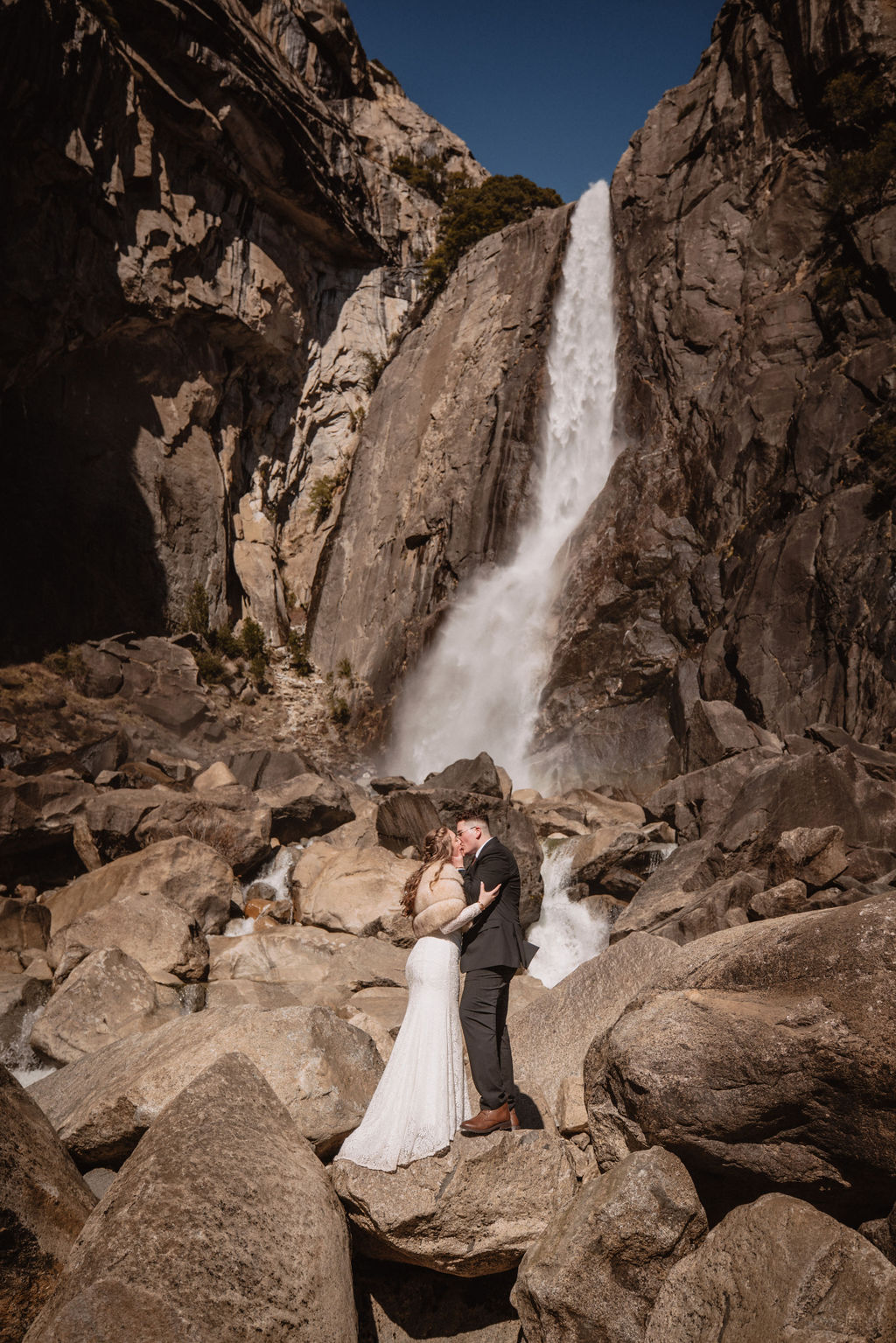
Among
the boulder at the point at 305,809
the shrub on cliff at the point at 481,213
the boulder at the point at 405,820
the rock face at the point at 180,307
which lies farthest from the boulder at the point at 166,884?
the shrub on cliff at the point at 481,213

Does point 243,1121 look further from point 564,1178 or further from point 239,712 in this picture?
point 239,712

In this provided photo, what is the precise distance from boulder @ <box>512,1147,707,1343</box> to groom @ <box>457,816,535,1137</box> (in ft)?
2.54

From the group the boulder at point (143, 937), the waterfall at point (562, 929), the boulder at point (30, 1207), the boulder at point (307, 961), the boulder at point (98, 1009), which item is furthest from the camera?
the waterfall at point (562, 929)

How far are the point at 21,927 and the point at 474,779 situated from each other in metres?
9.14

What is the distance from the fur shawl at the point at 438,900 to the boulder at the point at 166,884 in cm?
890

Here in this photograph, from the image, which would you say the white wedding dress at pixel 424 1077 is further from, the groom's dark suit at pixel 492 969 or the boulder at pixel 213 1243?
the boulder at pixel 213 1243

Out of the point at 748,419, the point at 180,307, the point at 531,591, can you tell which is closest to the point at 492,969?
the point at 748,419

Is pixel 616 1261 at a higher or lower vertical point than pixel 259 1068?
higher

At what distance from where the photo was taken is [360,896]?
13492 millimetres

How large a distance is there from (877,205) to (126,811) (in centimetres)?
2243

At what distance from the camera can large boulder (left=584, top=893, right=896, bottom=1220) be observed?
11.4 ft

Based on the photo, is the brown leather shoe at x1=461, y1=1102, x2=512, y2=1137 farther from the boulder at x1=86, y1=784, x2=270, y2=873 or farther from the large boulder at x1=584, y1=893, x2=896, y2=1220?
the boulder at x1=86, y1=784, x2=270, y2=873

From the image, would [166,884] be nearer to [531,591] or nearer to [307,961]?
[307,961]

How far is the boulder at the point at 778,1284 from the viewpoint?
296cm
